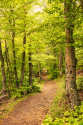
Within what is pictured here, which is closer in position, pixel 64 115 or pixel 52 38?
pixel 52 38

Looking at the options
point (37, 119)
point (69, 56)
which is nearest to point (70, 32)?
point (69, 56)

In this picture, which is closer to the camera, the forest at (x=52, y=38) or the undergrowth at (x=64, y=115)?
the undergrowth at (x=64, y=115)

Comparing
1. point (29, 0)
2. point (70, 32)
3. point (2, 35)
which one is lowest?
point (70, 32)

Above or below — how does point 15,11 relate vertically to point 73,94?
above

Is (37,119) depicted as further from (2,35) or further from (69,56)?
(2,35)

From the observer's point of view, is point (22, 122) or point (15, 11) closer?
point (22, 122)

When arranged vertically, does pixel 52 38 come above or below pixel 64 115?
above

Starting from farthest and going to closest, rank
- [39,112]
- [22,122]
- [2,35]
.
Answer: [2,35]
[39,112]
[22,122]

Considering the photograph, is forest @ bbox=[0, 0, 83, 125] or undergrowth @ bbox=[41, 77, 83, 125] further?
forest @ bbox=[0, 0, 83, 125]

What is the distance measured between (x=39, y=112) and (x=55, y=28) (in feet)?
17.9

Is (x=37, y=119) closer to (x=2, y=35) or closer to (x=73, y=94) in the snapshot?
(x=73, y=94)

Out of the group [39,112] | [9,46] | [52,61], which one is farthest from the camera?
[52,61]

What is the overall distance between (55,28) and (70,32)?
100 cm

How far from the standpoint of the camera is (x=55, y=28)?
16.8ft
